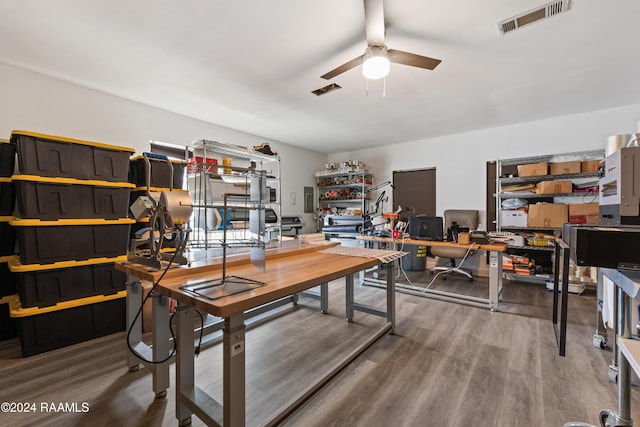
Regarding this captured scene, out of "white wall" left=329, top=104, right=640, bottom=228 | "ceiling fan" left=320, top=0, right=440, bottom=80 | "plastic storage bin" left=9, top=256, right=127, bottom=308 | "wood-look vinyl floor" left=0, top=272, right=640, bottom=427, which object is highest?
"ceiling fan" left=320, top=0, right=440, bottom=80

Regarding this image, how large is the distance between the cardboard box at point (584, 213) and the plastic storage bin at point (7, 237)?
20.1 feet

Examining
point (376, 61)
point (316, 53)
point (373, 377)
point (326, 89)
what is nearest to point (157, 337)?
point (373, 377)

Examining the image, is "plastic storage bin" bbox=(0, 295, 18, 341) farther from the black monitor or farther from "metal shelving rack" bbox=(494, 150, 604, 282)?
"metal shelving rack" bbox=(494, 150, 604, 282)

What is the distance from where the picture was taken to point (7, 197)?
220 cm

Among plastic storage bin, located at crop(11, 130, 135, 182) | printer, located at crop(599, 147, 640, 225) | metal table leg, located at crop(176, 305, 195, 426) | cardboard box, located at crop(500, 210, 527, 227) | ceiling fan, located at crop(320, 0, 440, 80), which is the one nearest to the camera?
metal table leg, located at crop(176, 305, 195, 426)

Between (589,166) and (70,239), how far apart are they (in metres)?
5.94

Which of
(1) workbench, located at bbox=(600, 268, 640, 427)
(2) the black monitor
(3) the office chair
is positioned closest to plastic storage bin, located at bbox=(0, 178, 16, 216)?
(1) workbench, located at bbox=(600, 268, 640, 427)

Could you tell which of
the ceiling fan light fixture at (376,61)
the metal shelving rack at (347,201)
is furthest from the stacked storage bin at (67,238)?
the metal shelving rack at (347,201)

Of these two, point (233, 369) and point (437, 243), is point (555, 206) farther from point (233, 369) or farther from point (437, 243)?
point (233, 369)

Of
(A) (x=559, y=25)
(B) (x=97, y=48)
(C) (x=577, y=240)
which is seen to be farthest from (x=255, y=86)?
(C) (x=577, y=240)

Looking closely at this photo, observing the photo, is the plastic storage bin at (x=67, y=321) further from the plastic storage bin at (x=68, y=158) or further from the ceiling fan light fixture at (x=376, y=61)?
the ceiling fan light fixture at (x=376, y=61)

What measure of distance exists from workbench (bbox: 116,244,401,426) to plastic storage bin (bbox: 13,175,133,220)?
980 mm

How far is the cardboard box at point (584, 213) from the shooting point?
3555 mm

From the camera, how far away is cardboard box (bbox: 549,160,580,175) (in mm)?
3732
